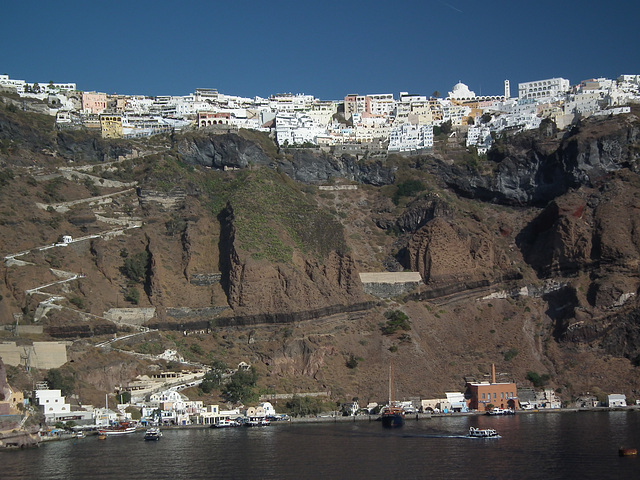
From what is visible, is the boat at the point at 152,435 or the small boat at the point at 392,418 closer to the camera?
the boat at the point at 152,435

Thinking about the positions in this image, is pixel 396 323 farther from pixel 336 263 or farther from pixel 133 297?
pixel 133 297

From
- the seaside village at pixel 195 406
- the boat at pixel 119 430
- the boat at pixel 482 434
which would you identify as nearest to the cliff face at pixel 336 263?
the seaside village at pixel 195 406

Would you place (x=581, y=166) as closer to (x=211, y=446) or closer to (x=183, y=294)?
(x=183, y=294)

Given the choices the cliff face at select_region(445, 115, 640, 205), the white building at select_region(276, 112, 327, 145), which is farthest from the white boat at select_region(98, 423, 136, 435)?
the cliff face at select_region(445, 115, 640, 205)

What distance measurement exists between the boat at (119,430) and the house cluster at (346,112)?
1880 inches

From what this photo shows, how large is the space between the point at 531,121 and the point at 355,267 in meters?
34.5

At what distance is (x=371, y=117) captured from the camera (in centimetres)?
13250

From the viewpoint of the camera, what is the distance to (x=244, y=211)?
9469 cm

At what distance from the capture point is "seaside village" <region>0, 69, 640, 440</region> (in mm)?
83250

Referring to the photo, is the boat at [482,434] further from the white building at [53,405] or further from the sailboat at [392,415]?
the white building at [53,405]

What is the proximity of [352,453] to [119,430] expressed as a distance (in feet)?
58.3

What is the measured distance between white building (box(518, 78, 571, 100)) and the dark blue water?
6300 cm

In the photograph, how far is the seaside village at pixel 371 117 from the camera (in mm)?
83250

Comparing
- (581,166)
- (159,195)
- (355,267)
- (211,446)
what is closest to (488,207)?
(581,166)
